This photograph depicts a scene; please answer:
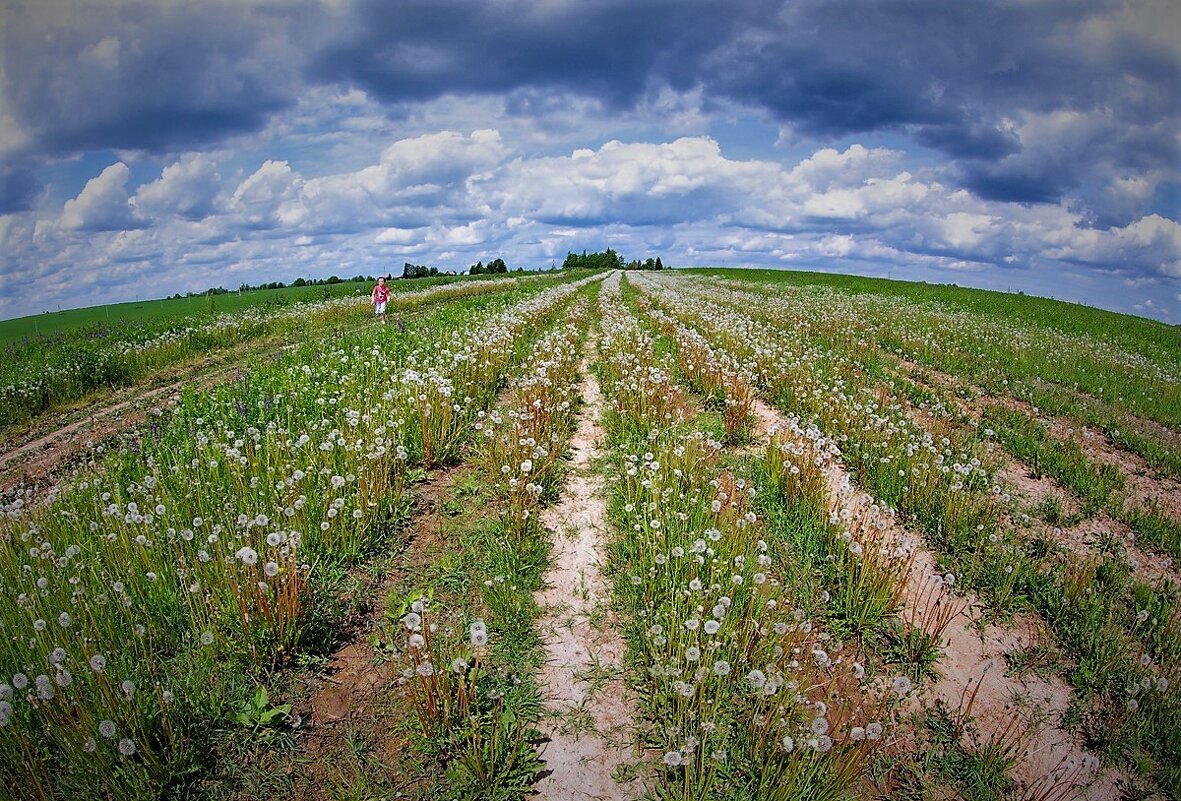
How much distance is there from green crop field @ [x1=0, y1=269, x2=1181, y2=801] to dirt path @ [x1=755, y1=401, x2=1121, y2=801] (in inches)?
0.9

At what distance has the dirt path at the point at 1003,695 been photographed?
3434 mm

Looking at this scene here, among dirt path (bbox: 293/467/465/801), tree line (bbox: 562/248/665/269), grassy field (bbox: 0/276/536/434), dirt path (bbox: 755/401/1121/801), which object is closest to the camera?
dirt path (bbox: 293/467/465/801)

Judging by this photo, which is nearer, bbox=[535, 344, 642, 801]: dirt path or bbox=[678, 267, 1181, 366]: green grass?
bbox=[535, 344, 642, 801]: dirt path

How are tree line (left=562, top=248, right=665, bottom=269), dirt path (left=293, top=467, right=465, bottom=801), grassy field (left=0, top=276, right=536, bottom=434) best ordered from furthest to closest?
tree line (left=562, top=248, right=665, bottom=269), grassy field (left=0, top=276, right=536, bottom=434), dirt path (left=293, top=467, right=465, bottom=801)

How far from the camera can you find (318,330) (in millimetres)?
21297

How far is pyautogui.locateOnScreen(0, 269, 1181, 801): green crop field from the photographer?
10.6 ft

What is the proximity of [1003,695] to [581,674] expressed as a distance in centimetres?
317

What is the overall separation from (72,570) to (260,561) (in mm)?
1521

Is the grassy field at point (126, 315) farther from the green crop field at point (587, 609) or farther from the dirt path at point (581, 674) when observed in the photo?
the dirt path at point (581, 674)

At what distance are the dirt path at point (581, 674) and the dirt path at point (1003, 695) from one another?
7.33 ft

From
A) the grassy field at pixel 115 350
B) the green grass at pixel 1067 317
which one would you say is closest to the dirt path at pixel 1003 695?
the grassy field at pixel 115 350

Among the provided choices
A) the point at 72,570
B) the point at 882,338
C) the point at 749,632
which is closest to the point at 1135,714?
the point at 749,632

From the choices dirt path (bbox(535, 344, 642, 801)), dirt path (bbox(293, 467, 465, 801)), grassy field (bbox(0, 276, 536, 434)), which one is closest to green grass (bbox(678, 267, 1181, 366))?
dirt path (bbox(535, 344, 642, 801))

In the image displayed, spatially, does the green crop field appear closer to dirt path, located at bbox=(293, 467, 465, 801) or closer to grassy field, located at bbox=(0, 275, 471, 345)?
dirt path, located at bbox=(293, 467, 465, 801)
